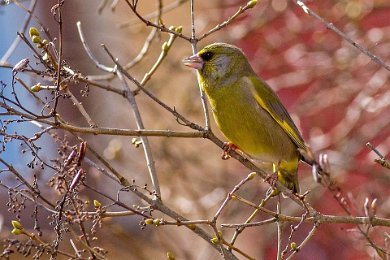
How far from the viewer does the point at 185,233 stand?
8398 millimetres

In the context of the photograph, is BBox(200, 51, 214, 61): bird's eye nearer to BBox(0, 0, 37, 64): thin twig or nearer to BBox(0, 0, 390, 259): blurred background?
BBox(0, 0, 37, 64): thin twig

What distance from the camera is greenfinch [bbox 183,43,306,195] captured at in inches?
173

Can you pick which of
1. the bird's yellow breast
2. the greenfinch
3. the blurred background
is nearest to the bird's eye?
the greenfinch

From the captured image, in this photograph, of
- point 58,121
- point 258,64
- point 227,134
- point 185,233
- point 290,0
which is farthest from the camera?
point 185,233

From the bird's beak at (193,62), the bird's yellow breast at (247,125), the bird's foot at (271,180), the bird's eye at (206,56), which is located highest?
the bird's eye at (206,56)

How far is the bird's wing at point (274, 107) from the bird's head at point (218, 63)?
0.34 ft

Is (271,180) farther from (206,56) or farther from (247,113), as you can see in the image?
(206,56)

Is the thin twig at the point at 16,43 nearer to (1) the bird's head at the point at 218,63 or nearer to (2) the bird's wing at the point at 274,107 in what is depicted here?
(1) the bird's head at the point at 218,63

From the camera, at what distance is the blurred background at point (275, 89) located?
6.50 m

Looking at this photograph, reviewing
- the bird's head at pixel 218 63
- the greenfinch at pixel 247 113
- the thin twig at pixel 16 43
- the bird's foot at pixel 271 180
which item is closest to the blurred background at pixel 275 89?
the thin twig at pixel 16 43

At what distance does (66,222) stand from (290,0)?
414 cm

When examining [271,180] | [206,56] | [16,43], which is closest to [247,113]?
[206,56]

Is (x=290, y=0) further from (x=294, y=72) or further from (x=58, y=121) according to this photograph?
(x=58, y=121)

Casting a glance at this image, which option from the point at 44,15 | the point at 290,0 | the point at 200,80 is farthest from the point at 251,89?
the point at 44,15
